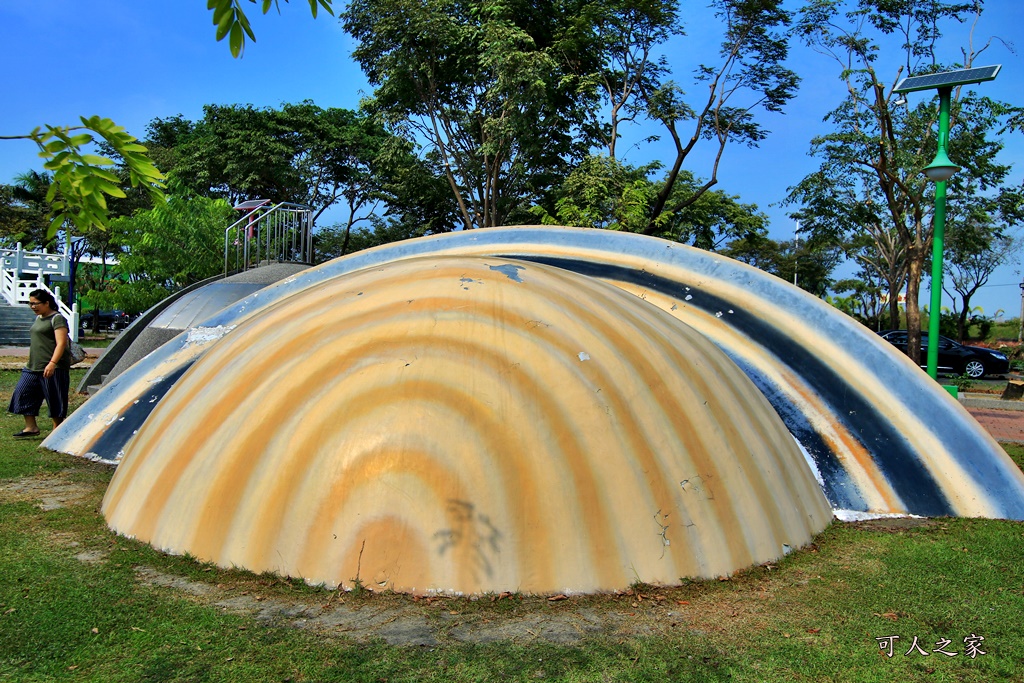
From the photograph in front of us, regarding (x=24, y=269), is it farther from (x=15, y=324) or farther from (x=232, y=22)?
(x=232, y=22)

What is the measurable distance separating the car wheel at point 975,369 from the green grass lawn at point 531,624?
2531 cm

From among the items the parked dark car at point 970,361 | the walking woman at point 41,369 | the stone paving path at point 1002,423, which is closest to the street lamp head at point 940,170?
the stone paving path at point 1002,423

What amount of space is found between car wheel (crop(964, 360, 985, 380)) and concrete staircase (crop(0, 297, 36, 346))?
34441mm

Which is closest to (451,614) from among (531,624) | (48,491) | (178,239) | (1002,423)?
(531,624)

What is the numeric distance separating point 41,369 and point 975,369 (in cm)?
2822

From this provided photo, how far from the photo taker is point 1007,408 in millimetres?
16094

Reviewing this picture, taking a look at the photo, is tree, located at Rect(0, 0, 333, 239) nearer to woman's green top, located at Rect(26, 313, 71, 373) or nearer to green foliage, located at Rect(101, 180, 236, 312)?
woman's green top, located at Rect(26, 313, 71, 373)

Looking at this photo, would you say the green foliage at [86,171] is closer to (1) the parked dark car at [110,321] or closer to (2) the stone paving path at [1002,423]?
(2) the stone paving path at [1002,423]

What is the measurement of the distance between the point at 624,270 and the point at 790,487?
10.3 feet

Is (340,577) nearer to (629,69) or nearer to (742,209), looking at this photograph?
(629,69)

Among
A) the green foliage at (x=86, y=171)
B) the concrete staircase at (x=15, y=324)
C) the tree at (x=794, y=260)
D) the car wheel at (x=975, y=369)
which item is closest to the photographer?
the green foliage at (x=86, y=171)

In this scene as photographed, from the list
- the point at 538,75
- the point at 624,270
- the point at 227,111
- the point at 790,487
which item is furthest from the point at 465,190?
the point at 790,487

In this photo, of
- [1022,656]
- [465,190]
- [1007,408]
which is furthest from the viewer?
[465,190]

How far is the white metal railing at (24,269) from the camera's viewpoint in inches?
1265
